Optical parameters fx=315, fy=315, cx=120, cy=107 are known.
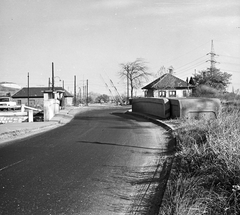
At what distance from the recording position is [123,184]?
19.1ft

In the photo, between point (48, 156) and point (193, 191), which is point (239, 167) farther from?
point (48, 156)

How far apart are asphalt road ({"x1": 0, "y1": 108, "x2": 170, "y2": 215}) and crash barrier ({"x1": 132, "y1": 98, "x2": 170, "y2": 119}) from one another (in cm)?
722

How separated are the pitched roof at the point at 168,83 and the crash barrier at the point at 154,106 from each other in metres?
30.0

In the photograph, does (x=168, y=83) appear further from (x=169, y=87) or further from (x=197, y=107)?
(x=197, y=107)

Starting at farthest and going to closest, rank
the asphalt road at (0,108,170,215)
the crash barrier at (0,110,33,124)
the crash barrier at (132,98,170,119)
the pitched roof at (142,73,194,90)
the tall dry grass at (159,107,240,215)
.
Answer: the pitched roof at (142,73,194,90) < the crash barrier at (0,110,33,124) < the crash barrier at (132,98,170,119) < the asphalt road at (0,108,170,215) < the tall dry grass at (159,107,240,215)

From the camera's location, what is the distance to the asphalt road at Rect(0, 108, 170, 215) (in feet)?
15.6

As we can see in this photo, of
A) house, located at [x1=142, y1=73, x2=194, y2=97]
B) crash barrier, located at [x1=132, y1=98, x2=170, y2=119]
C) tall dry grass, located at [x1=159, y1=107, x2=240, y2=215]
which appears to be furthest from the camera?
house, located at [x1=142, y1=73, x2=194, y2=97]

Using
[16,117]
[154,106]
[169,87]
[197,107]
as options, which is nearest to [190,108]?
[197,107]

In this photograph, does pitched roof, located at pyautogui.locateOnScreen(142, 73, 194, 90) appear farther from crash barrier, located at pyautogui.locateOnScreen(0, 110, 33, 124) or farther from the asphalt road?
the asphalt road

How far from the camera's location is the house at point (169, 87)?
5673cm

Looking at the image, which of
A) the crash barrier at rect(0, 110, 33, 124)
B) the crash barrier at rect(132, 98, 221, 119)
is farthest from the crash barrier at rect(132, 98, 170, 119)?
the crash barrier at rect(0, 110, 33, 124)

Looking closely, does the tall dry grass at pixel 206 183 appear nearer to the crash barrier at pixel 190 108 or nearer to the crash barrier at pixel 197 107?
the crash barrier at pixel 190 108

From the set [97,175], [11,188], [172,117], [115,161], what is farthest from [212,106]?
[11,188]

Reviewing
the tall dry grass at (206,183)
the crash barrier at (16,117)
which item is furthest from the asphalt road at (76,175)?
the crash barrier at (16,117)
